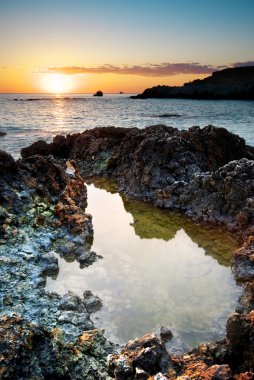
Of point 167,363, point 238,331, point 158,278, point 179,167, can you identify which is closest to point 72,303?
point 158,278

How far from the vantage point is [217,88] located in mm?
155250

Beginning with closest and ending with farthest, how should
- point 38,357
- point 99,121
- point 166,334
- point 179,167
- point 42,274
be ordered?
point 38,357 < point 166,334 < point 42,274 < point 179,167 < point 99,121

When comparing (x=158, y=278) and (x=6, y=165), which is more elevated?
(x=6, y=165)

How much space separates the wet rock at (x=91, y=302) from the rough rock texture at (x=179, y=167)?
4871mm

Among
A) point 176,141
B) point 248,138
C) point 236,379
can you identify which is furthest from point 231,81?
point 236,379

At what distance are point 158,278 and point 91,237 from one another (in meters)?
2.79

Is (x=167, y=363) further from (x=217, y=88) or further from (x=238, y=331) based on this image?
(x=217, y=88)

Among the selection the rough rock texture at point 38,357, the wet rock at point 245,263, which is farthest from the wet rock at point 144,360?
the wet rock at point 245,263

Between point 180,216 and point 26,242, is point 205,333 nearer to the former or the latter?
point 26,242

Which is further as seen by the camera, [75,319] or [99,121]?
[99,121]

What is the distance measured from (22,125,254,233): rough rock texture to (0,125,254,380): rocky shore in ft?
0.12

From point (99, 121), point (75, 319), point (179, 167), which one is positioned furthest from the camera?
point (99, 121)

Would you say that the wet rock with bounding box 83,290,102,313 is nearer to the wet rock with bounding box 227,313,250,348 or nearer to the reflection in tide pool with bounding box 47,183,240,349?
the reflection in tide pool with bounding box 47,183,240,349

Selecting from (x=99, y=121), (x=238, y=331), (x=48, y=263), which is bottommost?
(x=48, y=263)
